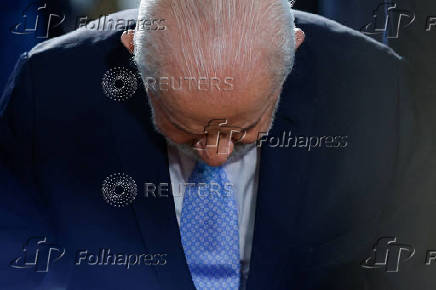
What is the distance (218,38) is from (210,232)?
396mm

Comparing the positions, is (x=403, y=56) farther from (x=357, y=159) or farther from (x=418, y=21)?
(x=357, y=159)

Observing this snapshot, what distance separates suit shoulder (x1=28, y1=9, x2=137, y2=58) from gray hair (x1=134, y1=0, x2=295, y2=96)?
245 mm

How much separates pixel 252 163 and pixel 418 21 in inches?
15.7

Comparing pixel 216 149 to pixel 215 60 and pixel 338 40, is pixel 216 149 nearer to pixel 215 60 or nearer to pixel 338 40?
pixel 215 60

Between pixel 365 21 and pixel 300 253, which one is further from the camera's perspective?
pixel 365 21

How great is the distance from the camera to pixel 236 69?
791 mm

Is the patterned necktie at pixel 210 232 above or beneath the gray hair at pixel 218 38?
beneath

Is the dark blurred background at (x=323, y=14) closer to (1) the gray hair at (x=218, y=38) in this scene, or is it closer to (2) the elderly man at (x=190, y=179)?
(2) the elderly man at (x=190, y=179)

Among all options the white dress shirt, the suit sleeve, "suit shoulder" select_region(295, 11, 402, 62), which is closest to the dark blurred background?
"suit shoulder" select_region(295, 11, 402, 62)

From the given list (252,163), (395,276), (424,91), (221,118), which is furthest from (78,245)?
(424,91)

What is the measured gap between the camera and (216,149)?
90cm

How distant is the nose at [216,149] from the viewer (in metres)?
0.89

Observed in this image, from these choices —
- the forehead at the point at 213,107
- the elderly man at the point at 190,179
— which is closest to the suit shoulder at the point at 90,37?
the elderly man at the point at 190,179

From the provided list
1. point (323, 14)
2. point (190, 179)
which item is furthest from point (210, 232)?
point (323, 14)
